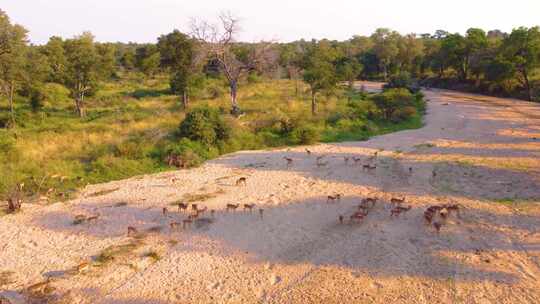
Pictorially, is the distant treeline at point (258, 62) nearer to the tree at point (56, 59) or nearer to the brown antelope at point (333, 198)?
the tree at point (56, 59)

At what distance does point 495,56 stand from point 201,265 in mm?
51394

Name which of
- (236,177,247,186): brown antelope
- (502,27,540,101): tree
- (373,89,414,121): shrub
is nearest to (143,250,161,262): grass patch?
(236,177,247,186): brown antelope

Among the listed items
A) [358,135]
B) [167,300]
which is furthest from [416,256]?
[358,135]

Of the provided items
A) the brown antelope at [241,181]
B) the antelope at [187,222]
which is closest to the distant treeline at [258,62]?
the brown antelope at [241,181]

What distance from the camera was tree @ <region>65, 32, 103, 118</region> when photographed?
1168 inches

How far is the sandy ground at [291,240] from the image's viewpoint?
9305 millimetres

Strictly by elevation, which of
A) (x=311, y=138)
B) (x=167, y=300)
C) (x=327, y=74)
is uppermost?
(x=327, y=74)

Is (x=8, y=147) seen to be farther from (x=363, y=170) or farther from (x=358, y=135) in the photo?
(x=358, y=135)

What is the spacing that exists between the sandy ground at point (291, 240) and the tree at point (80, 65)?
16.7 meters

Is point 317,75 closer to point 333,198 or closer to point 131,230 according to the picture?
point 333,198

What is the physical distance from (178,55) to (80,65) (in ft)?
56.0

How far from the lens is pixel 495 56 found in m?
48.2

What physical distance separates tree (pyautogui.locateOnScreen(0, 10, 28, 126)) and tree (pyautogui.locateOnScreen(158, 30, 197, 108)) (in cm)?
1124

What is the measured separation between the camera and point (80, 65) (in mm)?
29766
